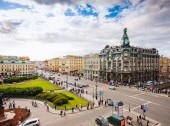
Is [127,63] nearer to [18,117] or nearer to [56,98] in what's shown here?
[56,98]

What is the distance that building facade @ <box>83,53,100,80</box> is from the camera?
99312mm

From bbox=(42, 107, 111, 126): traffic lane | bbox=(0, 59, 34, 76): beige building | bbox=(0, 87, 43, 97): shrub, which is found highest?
bbox=(0, 59, 34, 76): beige building

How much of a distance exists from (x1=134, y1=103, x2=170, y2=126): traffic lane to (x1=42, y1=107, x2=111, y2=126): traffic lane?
6.99 metres

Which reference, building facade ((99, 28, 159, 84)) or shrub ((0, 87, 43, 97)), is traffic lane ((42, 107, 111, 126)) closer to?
shrub ((0, 87, 43, 97))

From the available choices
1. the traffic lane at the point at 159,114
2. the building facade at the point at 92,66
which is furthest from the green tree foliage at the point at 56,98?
the building facade at the point at 92,66

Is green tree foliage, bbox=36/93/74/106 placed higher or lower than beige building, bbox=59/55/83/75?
lower

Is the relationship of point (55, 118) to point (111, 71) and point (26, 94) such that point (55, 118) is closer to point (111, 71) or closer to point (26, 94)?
point (26, 94)

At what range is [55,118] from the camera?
34.6 m

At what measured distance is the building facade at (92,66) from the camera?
99.3 m

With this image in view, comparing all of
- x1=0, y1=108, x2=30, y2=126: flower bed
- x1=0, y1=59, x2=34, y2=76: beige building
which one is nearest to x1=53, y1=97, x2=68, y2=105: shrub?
x1=0, y1=108, x2=30, y2=126: flower bed

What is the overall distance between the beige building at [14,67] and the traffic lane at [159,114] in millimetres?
102093

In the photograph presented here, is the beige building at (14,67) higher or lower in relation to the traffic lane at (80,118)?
higher

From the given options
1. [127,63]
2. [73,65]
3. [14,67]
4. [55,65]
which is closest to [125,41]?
[127,63]

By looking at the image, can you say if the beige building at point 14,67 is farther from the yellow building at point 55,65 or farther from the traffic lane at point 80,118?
the traffic lane at point 80,118
